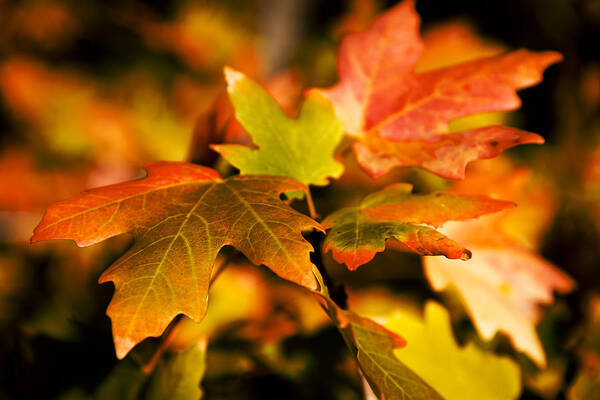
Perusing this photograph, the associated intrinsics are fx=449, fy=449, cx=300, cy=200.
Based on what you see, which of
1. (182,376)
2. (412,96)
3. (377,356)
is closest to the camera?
(377,356)

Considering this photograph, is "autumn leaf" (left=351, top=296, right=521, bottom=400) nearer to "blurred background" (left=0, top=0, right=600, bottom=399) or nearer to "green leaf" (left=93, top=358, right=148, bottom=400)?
"blurred background" (left=0, top=0, right=600, bottom=399)

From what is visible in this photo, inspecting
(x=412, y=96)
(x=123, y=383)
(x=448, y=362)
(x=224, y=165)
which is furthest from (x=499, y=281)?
(x=123, y=383)

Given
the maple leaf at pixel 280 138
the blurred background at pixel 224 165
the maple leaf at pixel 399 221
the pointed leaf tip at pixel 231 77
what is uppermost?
the pointed leaf tip at pixel 231 77

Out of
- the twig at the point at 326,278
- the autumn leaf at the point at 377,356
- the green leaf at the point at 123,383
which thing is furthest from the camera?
the green leaf at the point at 123,383

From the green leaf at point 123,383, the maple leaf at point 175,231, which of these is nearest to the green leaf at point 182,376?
the green leaf at point 123,383

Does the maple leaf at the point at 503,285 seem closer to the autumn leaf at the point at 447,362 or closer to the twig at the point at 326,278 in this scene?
the autumn leaf at the point at 447,362

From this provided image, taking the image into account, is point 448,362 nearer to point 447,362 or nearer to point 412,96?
point 447,362

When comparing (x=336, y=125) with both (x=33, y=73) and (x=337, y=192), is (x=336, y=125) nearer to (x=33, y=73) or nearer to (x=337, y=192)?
(x=337, y=192)
